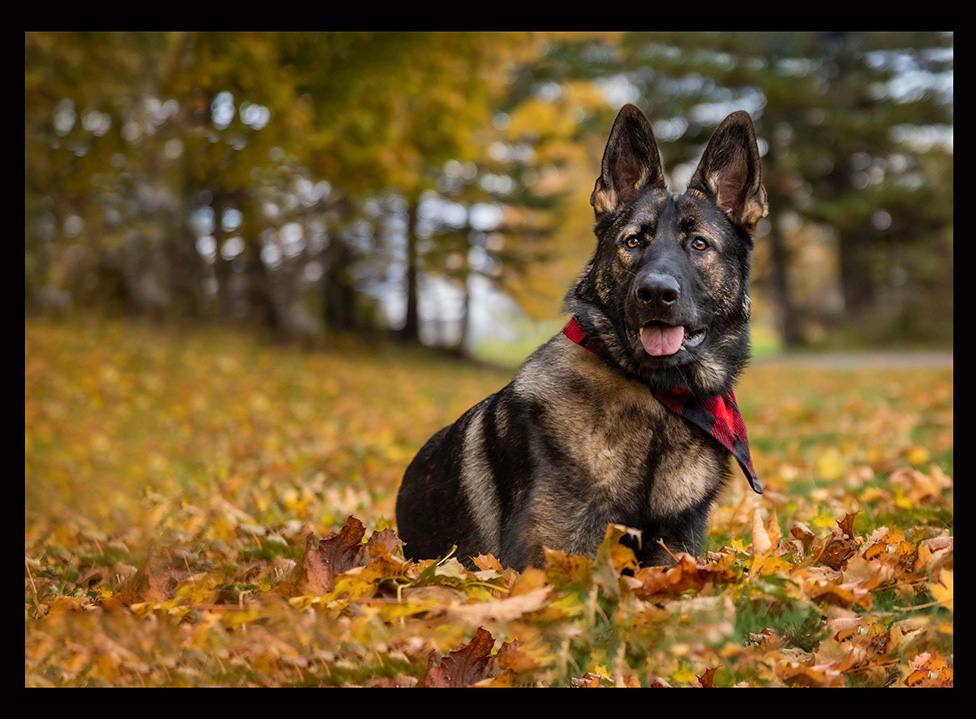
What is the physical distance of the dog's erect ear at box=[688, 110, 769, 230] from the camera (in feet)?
11.2

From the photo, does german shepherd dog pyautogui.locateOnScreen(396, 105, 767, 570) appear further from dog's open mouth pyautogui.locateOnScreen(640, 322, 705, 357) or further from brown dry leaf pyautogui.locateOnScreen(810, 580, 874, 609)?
brown dry leaf pyautogui.locateOnScreen(810, 580, 874, 609)

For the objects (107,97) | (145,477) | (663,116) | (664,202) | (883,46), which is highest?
(883,46)

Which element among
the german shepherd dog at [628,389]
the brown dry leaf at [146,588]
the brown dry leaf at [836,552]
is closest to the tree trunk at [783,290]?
the german shepherd dog at [628,389]

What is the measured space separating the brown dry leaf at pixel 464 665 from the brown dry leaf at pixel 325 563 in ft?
1.86

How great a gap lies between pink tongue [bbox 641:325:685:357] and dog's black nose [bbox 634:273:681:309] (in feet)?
0.36

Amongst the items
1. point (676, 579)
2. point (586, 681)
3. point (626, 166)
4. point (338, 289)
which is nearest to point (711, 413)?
point (676, 579)

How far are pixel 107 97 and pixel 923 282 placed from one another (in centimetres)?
2363

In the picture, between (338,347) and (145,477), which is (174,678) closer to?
(145,477)

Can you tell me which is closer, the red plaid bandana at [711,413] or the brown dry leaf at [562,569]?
the brown dry leaf at [562,569]

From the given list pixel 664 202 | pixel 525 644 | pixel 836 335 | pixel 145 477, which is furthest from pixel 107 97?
pixel 836 335

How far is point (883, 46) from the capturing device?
973 inches

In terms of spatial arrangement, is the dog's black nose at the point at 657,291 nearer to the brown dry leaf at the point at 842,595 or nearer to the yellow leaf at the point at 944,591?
the brown dry leaf at the point at 842,595

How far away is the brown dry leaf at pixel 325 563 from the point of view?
9.12 feet

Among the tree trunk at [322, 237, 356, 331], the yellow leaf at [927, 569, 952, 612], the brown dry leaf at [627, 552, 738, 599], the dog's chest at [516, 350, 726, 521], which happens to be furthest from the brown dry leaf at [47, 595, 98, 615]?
the tree trunk at [322, 237, 356, 331]
